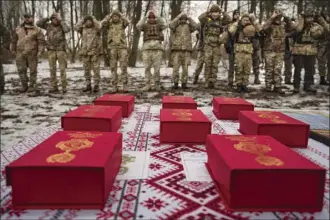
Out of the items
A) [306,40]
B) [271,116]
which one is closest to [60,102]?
[271,116]

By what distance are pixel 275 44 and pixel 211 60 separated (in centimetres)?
133

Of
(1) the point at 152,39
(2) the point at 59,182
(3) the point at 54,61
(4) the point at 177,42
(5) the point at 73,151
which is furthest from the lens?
(4) the point at 177,42

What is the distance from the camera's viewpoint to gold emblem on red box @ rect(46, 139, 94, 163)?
1.55m

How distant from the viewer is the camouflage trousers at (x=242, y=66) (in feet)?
20.8

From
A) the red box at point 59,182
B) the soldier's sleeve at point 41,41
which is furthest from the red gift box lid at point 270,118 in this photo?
the soldier's sleeve at point 41,41

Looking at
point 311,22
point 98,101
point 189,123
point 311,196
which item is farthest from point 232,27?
point 311,196

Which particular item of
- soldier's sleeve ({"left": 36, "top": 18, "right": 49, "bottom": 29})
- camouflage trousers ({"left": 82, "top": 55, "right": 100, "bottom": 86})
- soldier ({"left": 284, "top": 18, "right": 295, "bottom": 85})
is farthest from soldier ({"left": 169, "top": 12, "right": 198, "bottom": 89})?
soldier's sleeve ({"left": 36, "top": 18, "right": 49, "bottom": 29})

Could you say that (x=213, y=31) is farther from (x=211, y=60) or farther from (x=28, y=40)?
(x=28, y=40)

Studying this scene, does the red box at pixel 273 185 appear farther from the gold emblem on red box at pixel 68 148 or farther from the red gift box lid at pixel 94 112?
the red gift box lid at pixel 94 112

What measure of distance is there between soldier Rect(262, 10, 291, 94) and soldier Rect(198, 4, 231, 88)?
91 centimetres

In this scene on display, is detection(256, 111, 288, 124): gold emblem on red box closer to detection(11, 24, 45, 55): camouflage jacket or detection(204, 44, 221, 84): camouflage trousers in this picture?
detection(204, 44, 221, 84): camouflage trousers

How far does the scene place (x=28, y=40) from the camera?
584cm

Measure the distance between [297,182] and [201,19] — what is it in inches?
221

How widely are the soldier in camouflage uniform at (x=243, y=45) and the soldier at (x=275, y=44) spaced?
261 mm
